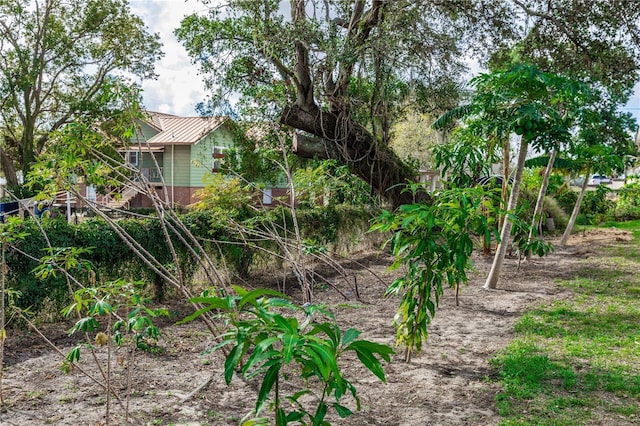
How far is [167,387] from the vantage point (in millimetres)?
4027

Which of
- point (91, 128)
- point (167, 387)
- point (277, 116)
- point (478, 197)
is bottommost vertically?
point (167, 387)

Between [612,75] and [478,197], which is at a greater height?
[612,75]

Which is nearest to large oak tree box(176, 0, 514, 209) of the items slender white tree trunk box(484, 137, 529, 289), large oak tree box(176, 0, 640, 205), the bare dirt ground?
large oak tree box(176, 0, 640, 205)

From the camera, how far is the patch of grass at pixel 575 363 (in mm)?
3596

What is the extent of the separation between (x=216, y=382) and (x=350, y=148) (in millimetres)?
8667

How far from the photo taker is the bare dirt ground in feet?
11.5

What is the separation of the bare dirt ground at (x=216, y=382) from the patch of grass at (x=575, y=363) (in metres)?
0.19

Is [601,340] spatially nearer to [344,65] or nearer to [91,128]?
[91,128]

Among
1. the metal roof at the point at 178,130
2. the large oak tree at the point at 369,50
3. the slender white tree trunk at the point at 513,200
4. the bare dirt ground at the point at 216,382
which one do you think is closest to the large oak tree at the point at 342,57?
the large oak tree at the point at 369,50

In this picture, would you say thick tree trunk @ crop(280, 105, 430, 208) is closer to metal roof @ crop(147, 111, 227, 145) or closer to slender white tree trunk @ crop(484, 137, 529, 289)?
slender white tree trunk @ crop(484, 137, 529, 289)

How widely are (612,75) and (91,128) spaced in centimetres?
1019

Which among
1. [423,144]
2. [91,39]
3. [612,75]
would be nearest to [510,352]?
[612,75]

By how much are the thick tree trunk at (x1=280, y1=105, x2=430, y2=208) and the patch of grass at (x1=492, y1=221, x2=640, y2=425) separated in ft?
16.3

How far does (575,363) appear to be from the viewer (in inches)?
181
